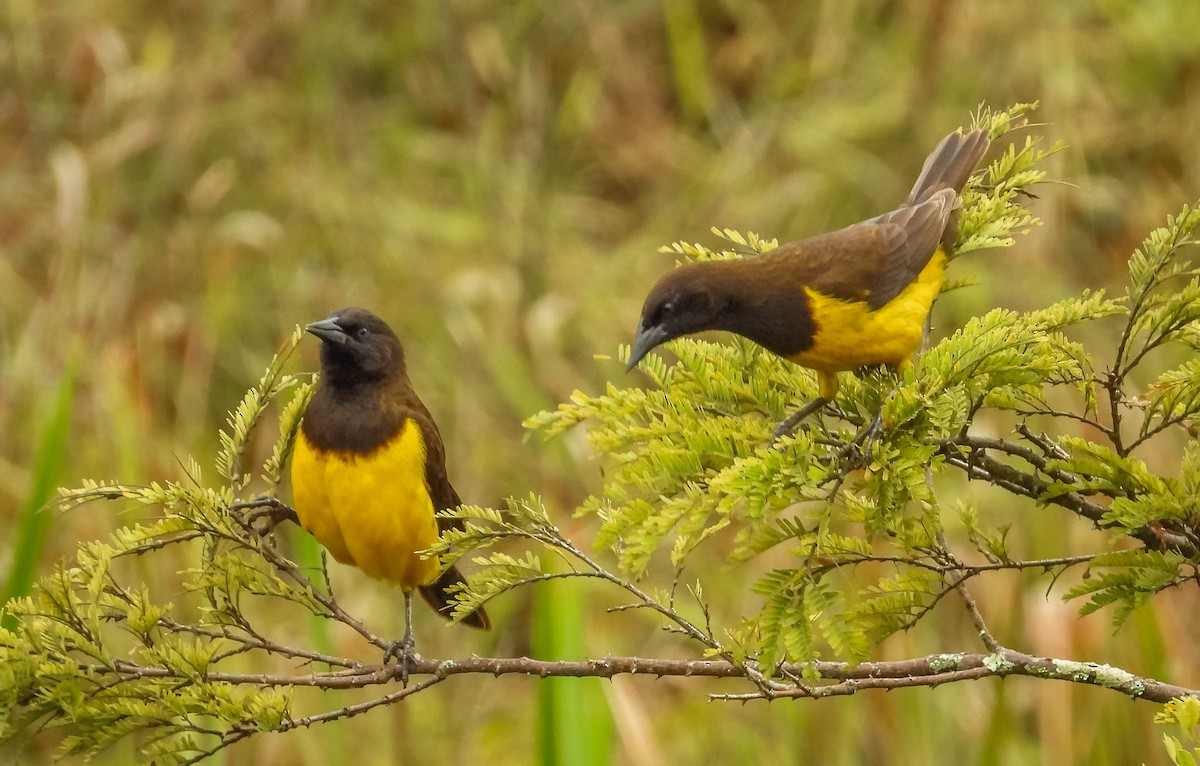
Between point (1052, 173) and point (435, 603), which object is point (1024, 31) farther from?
point (435, 603)

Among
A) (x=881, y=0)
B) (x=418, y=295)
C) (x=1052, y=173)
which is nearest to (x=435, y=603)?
(x=418, y=295)

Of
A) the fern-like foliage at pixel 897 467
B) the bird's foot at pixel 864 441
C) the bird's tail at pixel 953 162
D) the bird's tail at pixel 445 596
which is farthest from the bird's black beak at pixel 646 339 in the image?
the bird's tail at pixel 953 162

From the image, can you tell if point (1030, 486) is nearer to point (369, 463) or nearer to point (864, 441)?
point (864, 441)

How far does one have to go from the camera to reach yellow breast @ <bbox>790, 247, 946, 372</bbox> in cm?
294

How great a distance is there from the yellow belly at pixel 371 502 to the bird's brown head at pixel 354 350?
0.14 meters

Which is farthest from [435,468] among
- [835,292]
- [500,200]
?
[500,200]

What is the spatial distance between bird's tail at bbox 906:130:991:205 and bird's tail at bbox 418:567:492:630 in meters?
1.38

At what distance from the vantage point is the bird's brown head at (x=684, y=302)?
2916mm

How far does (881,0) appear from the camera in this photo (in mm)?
7918

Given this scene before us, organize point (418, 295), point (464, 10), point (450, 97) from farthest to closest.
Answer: point (450, 97) < point (464, 10) < point (418, 295)

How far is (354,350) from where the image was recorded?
3.04 meters

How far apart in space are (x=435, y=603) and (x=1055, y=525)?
2.18 m

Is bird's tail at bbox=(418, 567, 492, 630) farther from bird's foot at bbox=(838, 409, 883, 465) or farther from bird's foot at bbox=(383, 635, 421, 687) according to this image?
bird's foot at bbox=(838, 409, 883, 465)

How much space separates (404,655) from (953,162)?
171 cm
